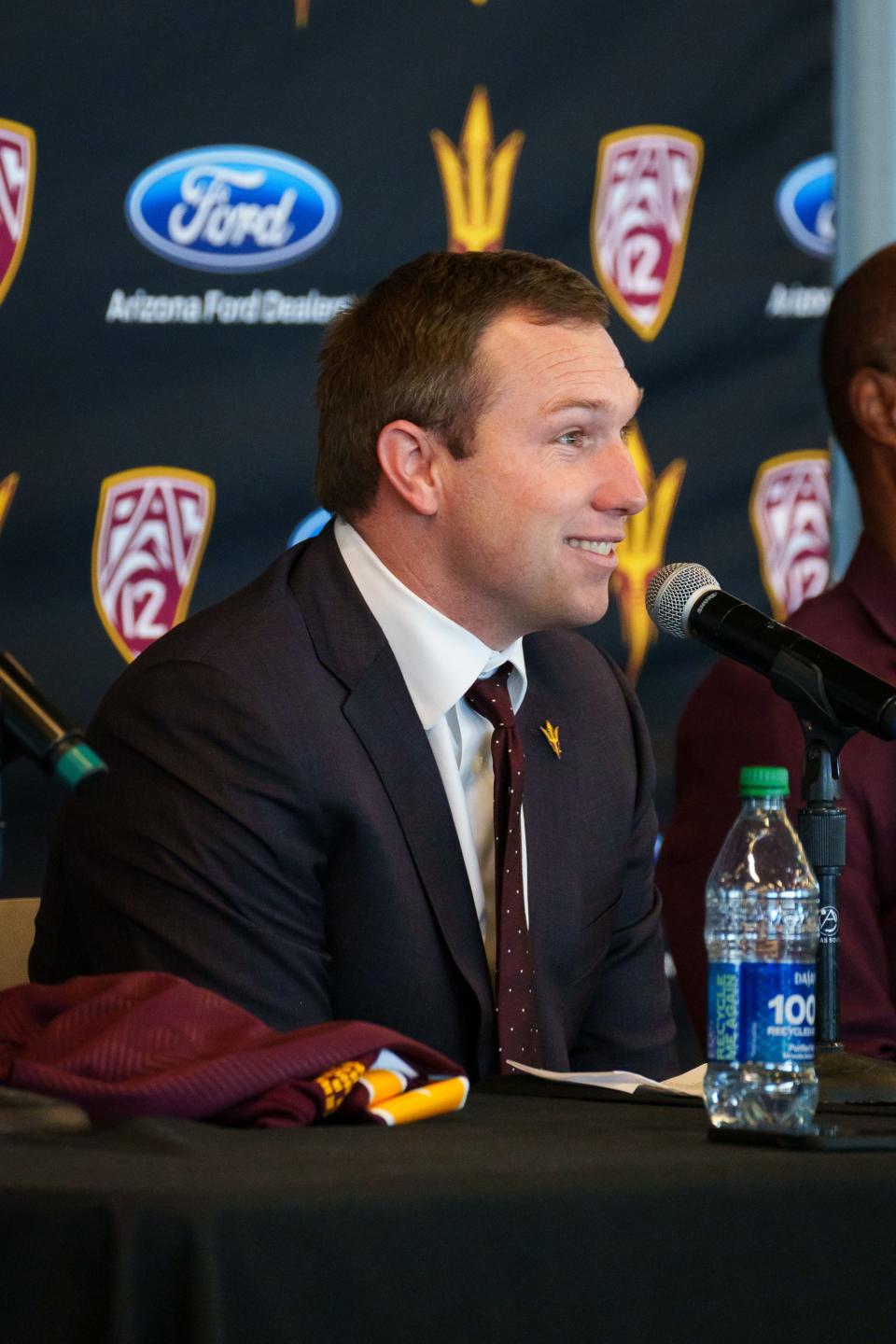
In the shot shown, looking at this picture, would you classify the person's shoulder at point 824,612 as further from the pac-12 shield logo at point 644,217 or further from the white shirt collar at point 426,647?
the pac-12 shield logo at point 644,217

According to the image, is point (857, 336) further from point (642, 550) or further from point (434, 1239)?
point (434, 1239)

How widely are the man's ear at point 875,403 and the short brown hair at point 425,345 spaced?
23.9 inches

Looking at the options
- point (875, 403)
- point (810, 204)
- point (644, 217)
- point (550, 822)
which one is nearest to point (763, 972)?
point (550, 822)

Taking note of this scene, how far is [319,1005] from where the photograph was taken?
6.13 feet

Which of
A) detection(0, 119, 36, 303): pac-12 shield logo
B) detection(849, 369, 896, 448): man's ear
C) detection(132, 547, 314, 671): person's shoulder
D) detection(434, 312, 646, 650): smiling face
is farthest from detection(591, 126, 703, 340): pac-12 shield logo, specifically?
detection(132, 547, 314, 671): person's shoulder

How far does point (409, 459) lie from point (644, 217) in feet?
4.17

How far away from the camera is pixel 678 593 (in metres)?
1.70

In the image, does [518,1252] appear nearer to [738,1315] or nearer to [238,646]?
[738,1315]

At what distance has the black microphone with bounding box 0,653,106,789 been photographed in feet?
4.07

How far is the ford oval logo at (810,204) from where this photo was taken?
3455 mm

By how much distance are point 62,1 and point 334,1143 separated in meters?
2.20

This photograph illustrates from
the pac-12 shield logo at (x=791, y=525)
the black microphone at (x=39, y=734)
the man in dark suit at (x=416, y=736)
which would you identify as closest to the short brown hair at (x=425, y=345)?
the man in dark suit at (x=416, y=736)

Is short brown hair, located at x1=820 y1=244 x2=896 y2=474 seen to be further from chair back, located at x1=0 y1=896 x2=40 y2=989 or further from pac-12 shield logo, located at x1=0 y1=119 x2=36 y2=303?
chair back, located at x1=0 y1=896 x2=40 y2=989

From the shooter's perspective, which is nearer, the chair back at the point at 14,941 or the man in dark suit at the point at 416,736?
the man in dark suit at the point at 416,736
